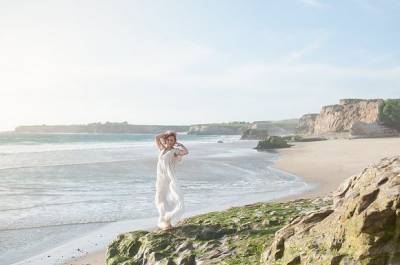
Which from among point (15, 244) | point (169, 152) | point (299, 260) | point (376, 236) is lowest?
point (15, 244)

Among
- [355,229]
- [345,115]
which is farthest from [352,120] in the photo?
[355,229]

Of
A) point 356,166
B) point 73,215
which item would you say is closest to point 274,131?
point 356,166

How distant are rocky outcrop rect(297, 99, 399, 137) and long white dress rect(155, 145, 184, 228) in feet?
257

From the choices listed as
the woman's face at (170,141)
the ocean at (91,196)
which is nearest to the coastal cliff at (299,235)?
the woman's face at (170,141)

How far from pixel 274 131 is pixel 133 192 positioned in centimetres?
16830

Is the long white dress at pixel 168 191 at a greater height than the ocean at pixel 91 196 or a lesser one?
greater

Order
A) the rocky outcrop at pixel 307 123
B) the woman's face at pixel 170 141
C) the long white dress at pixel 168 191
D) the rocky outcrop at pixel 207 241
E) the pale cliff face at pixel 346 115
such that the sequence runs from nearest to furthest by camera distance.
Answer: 1. the rocky outcrop at pixel 207 241
2. the long white dress at pixel 168 191
3. the woman's face at pixel 170 141
4. the pale cliff face at pixel 346 115
5. the rocky outcrop at pixel 307 123

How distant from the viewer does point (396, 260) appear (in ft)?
17.2

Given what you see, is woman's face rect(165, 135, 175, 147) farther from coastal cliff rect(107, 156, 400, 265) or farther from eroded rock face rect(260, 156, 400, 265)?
eroded rock face rect(260, 156, 400, 265)

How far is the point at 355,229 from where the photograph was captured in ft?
18.4

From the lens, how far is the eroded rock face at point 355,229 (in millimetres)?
5348

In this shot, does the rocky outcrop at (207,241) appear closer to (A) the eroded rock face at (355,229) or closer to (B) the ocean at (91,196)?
(A) the eroded rock face at (355,229)

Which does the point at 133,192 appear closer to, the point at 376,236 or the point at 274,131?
the point at 376,236

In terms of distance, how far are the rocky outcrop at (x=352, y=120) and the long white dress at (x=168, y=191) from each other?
7825cm
